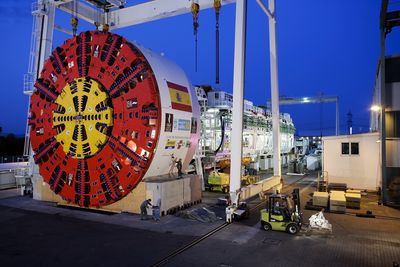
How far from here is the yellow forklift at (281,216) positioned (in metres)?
9.34

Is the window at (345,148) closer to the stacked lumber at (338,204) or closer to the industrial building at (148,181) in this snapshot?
the industrial building at (148,181)

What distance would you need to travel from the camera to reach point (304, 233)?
933 centimetres

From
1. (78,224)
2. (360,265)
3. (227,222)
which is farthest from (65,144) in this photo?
(360,265)

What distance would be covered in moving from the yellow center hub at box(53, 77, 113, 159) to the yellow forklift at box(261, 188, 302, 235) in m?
6.25

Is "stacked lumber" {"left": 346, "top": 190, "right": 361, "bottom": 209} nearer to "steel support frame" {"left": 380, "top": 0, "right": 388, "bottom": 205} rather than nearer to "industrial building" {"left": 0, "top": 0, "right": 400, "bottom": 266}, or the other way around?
"industrial building" {"left": 0, "top": 0, "right": 400, "bottom": 266}

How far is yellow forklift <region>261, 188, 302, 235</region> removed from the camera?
9336 millimetres

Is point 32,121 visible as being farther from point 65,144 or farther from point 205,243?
point 205,243

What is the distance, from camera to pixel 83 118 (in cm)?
1250

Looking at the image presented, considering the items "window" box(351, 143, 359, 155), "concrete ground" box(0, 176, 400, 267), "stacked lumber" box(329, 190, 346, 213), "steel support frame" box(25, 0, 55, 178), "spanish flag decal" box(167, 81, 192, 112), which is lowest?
"concrete ground" box(0, 176, 400, 267)

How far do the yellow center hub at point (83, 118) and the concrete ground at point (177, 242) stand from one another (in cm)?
245

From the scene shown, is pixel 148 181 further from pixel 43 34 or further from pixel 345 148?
pixel 345 148

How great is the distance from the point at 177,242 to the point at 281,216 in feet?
10.2

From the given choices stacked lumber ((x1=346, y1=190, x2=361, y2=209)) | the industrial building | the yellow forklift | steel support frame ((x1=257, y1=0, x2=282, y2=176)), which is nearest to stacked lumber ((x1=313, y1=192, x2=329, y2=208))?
the industrial building

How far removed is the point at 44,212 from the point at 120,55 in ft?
20.7
